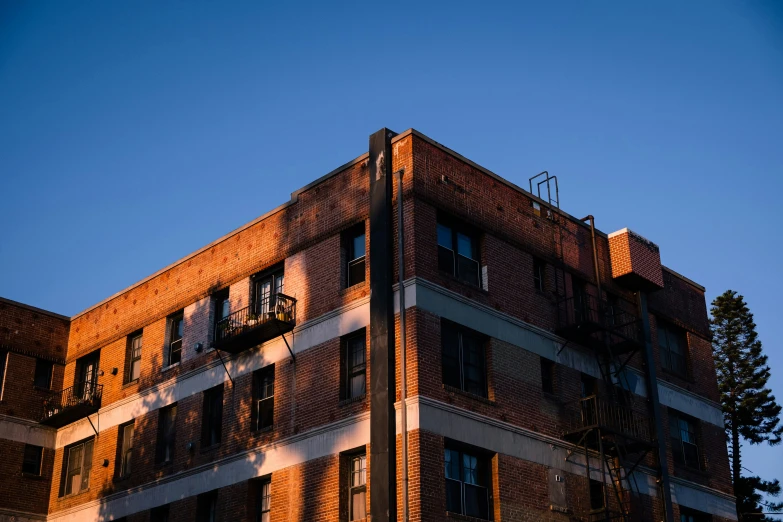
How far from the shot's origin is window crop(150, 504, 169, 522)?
35.6 m

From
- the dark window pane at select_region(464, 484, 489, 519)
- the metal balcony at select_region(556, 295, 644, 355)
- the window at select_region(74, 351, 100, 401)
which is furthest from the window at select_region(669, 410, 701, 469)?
the window at select_region(74, 351, 100, 401)

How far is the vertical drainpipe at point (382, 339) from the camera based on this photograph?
27.6m

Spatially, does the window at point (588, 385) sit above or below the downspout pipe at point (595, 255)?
below

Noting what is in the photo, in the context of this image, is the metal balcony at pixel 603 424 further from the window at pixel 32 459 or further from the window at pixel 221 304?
the window at pixel 32 459

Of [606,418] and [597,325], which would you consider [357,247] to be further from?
[606,418]

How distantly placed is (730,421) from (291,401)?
129 ft

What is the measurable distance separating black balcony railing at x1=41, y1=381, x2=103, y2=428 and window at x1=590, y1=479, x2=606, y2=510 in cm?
1920

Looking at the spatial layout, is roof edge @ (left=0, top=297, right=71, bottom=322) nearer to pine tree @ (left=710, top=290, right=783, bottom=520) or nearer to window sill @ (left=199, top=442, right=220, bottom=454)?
window sill @ (left=199, top=442, right=220, bottom=454)

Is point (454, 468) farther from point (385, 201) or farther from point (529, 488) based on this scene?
point (385, 201)

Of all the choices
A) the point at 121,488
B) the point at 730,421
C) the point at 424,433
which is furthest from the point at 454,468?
the point at 730,421

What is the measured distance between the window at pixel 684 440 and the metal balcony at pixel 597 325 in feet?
11.2

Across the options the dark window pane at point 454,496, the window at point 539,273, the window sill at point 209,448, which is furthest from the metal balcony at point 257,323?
the window at point 539,273

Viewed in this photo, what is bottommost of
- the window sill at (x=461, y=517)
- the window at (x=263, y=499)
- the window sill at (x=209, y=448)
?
the window sill at (x=461, y=517)

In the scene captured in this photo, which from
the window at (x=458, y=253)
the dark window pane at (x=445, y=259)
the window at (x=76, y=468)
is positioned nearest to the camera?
the dark window pane at (x=445, y=259)
